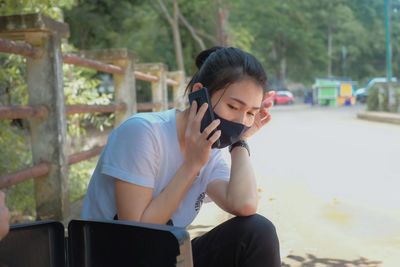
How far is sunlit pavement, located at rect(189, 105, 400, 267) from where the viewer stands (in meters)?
3.45

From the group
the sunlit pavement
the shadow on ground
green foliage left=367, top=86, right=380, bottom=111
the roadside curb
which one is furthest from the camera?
green foliage left=367, top=86, right=380, bottom=111

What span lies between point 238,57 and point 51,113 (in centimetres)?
214

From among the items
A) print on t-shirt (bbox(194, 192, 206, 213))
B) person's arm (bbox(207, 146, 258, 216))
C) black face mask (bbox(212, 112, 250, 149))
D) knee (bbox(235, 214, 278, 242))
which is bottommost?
knee (bbox(235, 214, 278, 242))

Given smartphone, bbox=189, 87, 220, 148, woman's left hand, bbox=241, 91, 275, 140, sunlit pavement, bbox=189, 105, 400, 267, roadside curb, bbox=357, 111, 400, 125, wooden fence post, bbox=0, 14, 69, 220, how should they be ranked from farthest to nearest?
roadside curb, bbox=357, 111, 400, 125, wooden fence post, bbox=0, 14, 69, 220, sunlit pavement, bbox=189, 105, 400, 267, woman's left hand, bbox=241, 91, 275, 140, smartphone, bbox=189, 87, 220, 148

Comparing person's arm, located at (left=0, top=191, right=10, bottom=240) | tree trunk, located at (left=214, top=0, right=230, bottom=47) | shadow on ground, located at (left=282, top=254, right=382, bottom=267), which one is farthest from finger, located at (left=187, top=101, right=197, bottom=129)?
tree trunk, located at (left=214, top=0, right=230, bottom=47)

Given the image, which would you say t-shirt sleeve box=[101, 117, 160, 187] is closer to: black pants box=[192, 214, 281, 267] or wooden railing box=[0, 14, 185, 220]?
black pants box=[192, 214, 281, 267]

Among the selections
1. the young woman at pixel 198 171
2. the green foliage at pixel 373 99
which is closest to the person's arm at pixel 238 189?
the young woman at pixel 198 171

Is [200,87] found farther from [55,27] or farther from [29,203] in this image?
[29,203]

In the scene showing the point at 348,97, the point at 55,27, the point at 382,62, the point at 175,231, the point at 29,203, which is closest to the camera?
the point at 175,231

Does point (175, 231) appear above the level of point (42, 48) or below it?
below

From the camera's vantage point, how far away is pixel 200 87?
2119 mm

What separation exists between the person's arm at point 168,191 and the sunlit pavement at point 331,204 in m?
1.58

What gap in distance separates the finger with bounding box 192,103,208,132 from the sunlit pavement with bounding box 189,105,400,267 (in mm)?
1659

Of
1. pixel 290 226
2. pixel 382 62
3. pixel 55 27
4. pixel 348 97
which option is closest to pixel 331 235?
pixel 290 226
